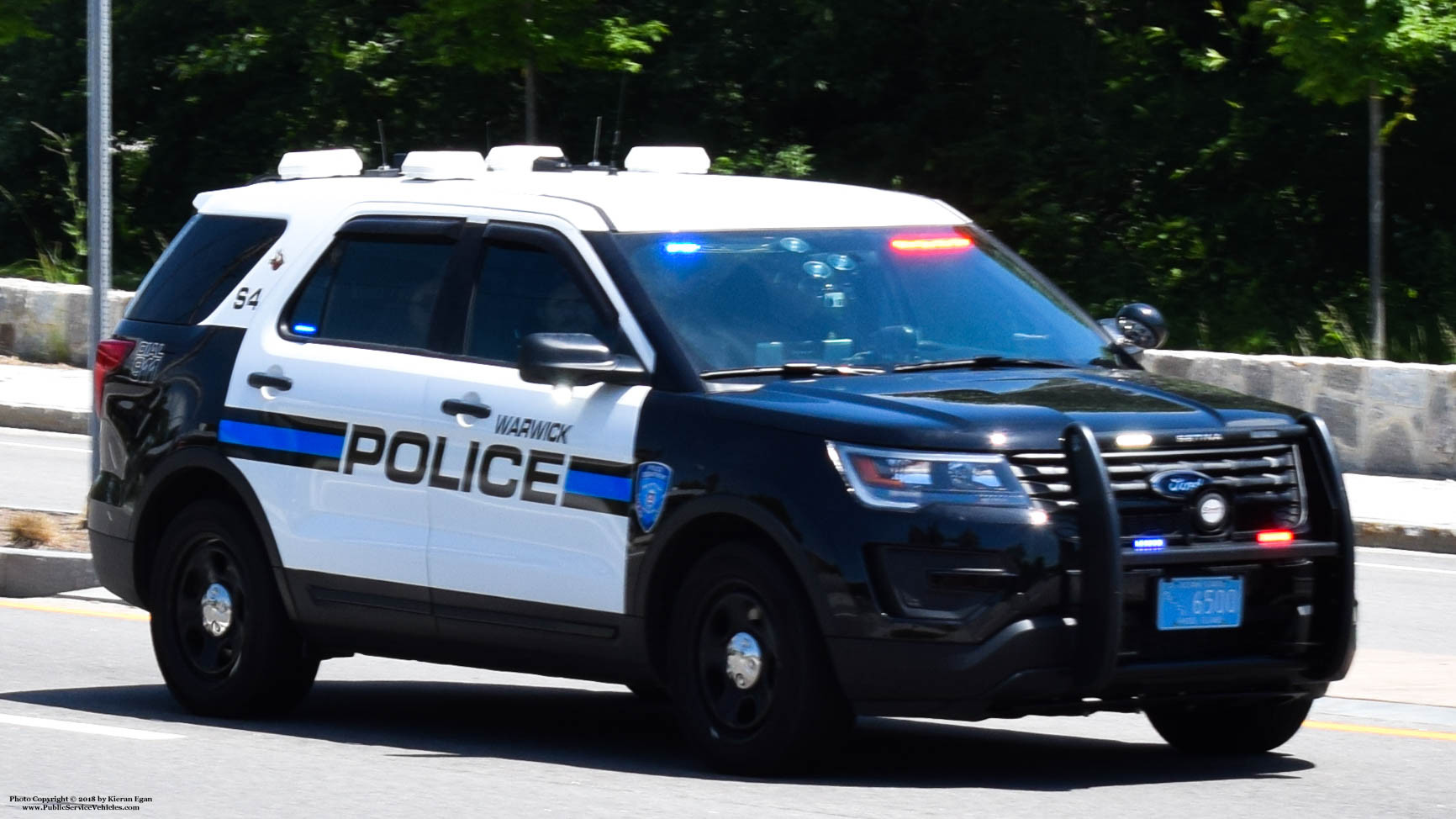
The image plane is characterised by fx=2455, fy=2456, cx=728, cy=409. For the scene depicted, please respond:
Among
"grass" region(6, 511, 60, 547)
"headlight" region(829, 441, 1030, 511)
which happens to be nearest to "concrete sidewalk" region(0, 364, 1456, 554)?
"grass" region(6, 511, 60, 547)

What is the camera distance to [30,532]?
12.2 metres

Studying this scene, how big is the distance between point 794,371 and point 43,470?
11.8 meters

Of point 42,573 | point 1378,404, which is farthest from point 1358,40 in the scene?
point 42,573

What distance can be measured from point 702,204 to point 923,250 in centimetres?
75

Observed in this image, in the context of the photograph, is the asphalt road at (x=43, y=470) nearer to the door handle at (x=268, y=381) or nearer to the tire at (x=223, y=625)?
the tire at (x=223, y=625)

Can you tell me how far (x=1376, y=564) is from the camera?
14250mm

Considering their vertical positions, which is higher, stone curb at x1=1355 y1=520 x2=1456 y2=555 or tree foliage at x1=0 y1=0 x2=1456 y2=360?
tree foliage at x1=0 y1=0 x2=1456 y2=360

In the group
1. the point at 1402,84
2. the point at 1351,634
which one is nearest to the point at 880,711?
the point at 1351,634

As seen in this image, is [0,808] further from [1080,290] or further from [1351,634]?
[1080,290]

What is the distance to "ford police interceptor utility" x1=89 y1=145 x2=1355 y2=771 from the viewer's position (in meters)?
6.65

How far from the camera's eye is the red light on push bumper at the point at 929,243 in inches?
313

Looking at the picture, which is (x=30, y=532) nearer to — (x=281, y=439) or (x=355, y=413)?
(x=281, y=439)

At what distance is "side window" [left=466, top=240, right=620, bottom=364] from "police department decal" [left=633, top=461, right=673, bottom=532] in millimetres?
613

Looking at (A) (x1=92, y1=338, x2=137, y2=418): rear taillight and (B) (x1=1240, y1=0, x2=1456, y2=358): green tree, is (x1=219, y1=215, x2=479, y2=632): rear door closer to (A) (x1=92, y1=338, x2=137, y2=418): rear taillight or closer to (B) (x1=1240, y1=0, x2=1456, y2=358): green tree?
(A) (x1=92, y1=338, x2=137, y2=418): rear taillight
